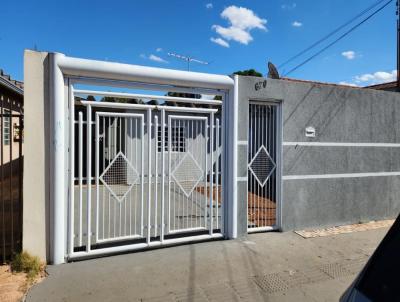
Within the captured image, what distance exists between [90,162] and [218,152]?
2283 mm

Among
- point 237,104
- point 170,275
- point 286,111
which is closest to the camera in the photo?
point 170,275

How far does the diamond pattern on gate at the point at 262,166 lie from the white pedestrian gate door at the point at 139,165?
78 cm

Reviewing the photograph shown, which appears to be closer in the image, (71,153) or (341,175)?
(71,153)

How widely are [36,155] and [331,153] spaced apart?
19.0ft

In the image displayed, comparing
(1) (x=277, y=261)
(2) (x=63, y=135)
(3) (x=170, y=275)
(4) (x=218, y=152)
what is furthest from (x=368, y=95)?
(2) (x=63, y=135)

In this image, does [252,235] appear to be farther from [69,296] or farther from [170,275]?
[69,296]

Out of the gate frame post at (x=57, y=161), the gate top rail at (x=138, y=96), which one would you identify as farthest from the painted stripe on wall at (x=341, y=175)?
the gate frame post at (x=57, y=161)

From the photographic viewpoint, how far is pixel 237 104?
17.8 ft

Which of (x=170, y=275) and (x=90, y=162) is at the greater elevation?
(x=90, y=162)

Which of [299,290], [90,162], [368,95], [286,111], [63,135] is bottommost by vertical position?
[299,290]

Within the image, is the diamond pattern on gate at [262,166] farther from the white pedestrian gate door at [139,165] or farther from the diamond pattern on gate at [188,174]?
the diamond pattern on gate at [188,174]

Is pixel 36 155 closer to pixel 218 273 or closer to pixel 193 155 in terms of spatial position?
pixel 193 155

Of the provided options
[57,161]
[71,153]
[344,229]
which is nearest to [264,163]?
[344,229]

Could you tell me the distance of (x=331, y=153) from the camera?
6.46 m
